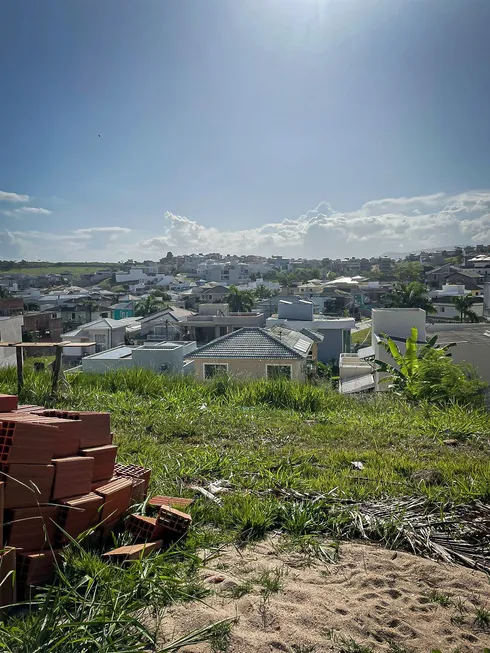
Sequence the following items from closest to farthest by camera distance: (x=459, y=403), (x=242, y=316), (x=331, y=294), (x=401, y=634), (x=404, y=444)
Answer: (x=401, y=634), (x=404, y=444), (x=459, y=403), (x=242, y=316), (x=331, y=294)

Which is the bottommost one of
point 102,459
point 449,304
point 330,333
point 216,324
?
point 330,333

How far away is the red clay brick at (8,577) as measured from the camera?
248 cm

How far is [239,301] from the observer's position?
60156mm

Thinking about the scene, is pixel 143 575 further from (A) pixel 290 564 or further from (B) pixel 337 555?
(B) pixel 337 555

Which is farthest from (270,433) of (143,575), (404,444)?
(143,575)

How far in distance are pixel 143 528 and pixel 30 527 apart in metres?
0.70

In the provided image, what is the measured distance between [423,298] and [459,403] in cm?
4291

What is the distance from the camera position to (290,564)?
302cm

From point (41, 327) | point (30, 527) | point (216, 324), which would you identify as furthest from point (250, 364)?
point (41, 327)

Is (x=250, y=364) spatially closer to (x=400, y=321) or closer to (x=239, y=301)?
(x=400, y=321)

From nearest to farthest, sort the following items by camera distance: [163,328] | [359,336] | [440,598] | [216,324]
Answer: [440,598]
[163,328]
[216,324]
[359,336]

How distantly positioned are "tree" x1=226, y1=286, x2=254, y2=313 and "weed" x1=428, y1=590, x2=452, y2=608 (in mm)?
56242

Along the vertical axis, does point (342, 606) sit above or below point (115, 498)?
below

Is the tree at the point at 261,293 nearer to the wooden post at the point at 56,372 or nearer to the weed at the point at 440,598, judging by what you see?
the wooden post at the point at 56,372
